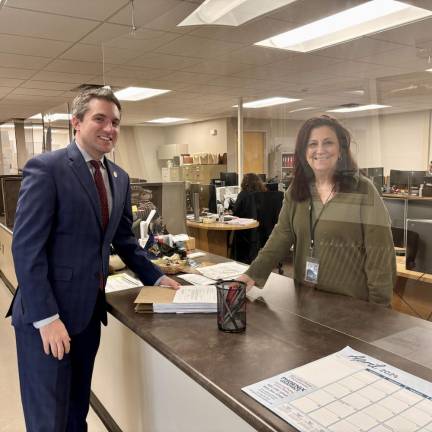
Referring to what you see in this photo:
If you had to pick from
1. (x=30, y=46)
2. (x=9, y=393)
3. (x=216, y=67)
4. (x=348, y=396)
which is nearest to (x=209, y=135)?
(x=216, y=67)

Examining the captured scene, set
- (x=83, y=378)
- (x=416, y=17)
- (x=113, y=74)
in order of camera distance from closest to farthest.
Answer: (x=83, y=378), (x=416, y=17), (x=113, y=74)

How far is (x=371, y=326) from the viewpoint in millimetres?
1379

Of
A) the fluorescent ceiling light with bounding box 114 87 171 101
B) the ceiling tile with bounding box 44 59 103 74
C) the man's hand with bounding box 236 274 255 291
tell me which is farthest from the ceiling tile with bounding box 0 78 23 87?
the man's hand with bounding box 236 274 255 291

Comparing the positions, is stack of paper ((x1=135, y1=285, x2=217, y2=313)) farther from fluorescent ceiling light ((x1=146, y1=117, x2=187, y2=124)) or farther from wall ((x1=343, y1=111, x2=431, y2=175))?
fluorescent ceiling light ((x1=146, y1=117, x2=187, y2=124))

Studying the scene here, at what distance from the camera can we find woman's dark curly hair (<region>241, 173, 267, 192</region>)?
4.16m

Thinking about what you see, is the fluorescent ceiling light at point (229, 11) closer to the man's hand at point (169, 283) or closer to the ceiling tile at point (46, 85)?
the man's hand at point (169, 283)

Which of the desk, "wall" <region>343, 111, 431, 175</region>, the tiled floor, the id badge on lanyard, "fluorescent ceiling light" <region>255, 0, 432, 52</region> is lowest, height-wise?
the tiled floor

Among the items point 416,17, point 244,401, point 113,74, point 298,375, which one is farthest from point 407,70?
point 113,74

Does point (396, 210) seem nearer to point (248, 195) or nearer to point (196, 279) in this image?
point (196, 279)

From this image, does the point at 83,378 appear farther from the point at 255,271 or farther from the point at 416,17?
the point at 416,17

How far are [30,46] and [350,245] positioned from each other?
3.71m

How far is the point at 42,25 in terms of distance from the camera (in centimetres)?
337

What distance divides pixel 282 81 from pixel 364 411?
2283 mm

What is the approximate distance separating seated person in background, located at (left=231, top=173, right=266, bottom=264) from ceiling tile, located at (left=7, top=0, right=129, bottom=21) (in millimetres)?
2033
